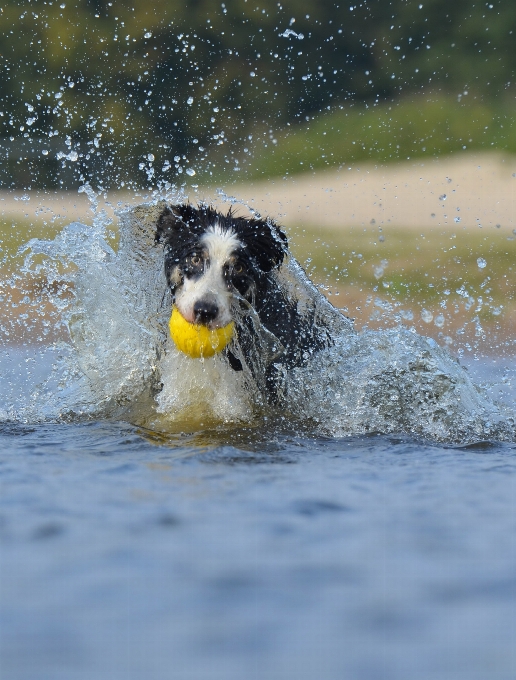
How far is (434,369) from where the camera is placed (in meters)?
6.53

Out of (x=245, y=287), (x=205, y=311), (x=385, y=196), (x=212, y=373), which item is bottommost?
(x=212, y=373)

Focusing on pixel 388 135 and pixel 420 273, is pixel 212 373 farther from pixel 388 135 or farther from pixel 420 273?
pixel 388 135

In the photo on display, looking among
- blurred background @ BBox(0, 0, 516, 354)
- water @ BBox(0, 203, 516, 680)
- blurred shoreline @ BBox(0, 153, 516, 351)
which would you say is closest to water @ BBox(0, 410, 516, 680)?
water @ BBox(0, 203, 516, 680)

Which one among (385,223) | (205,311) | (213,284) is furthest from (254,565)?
(385,223)

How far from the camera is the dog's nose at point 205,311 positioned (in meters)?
5.44

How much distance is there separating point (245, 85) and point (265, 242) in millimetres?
17219

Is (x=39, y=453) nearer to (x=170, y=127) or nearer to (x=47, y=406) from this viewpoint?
(x=47, y=406)

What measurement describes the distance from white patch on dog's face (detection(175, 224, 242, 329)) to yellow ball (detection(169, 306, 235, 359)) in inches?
1.4

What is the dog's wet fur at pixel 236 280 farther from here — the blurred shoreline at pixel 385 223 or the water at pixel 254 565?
the blurred shoreline at pixel 385 223

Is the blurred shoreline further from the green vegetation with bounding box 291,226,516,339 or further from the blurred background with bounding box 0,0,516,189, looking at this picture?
the blurred background with bounding box 0,0,516,189

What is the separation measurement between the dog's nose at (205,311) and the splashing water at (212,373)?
468 millimetres

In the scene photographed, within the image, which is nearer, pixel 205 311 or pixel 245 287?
pixel 205 311

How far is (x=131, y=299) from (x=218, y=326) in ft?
4.58

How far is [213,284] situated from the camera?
568cm
